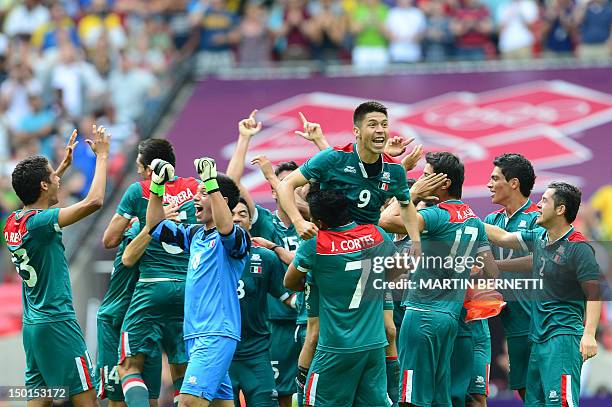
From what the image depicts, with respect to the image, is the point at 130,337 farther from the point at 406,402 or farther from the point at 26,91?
the point at 26,91

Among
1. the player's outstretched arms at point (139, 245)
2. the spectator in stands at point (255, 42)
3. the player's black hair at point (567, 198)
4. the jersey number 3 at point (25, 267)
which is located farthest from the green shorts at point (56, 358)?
the spectator in stands at point (255, 42)

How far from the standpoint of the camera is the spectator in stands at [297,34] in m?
22.0

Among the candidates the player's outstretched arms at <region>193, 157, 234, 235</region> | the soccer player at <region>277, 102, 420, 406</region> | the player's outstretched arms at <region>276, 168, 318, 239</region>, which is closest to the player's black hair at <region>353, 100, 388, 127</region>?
the soccer player at <region>277, 102, 420, 406</region>

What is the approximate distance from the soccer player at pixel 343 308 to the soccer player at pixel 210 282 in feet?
Answer: 2.06

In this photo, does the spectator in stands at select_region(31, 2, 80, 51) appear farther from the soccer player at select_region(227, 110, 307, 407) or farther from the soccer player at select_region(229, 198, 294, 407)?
the soccer player at select_region(229, 198, 294, 407)

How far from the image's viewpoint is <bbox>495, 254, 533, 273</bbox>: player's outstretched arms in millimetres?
12430

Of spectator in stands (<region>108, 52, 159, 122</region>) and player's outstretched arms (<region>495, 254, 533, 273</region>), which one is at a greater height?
spectator in stands (<region>108, 52, 159, 122</region>)

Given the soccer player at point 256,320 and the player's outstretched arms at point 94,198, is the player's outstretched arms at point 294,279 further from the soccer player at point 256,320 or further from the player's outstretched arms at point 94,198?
the player's outstretched arms at point 94,198

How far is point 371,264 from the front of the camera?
11.3m

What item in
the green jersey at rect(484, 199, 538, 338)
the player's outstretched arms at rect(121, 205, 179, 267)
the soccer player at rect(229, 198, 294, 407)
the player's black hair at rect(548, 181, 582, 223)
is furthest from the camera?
the soccer player at rect(229, 198, 294, 407)

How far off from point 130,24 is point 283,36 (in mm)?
3814

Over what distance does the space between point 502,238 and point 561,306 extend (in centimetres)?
100

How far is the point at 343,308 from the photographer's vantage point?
438 inches

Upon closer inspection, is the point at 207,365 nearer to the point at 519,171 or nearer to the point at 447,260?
the point at 447,260
